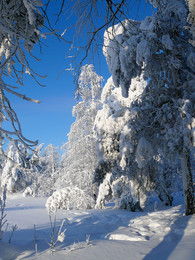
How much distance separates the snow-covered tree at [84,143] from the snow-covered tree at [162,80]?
8158mm

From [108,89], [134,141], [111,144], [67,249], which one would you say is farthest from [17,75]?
[108,89]

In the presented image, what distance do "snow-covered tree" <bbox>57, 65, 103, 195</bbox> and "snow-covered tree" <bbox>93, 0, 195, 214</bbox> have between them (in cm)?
816

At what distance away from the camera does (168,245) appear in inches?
140

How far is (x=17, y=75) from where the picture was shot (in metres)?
2.14

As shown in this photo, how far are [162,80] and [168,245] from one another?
17.1ft

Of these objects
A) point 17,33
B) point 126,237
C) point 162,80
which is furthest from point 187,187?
point 17,33

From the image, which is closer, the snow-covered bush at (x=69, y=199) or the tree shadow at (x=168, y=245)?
the tree shadow at (x=168, y=245)

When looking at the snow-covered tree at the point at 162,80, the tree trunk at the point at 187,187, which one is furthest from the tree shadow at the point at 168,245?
the snow-covered tree at the point at 162,80

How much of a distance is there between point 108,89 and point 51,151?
1882 cm

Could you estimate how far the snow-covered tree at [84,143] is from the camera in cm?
1481

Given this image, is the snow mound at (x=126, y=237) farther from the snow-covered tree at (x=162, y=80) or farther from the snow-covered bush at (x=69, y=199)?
the snow-covered bush at (x=69, y=199)

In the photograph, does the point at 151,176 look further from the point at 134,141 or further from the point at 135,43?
the point at 135,43

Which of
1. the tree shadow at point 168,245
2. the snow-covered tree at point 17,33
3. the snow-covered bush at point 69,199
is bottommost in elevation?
the tree shadow at point 168,245

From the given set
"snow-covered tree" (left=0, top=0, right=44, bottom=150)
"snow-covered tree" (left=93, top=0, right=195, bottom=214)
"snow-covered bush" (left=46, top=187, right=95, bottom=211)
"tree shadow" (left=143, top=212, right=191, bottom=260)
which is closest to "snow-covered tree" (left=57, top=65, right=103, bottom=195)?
"snow-covered bush" (left=46, top=187, right=95, bottom=211)
